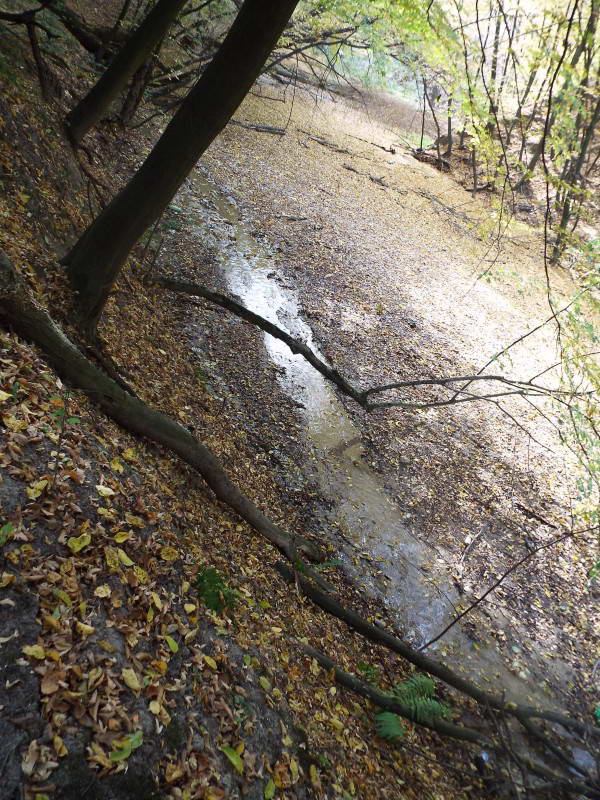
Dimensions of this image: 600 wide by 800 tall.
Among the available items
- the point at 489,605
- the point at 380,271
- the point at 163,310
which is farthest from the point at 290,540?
the point at 380,271

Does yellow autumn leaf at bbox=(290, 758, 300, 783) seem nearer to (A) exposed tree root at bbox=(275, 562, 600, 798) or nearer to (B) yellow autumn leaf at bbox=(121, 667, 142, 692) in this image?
(B) yellow autumn leaf at bbox=(121, 667, 142, 692)

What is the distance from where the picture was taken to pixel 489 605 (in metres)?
7.37

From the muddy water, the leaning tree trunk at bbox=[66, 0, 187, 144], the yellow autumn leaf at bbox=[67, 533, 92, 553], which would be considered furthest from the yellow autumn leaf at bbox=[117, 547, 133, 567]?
the leaning tree trunk at bbox=[66, 0, 187, 144]

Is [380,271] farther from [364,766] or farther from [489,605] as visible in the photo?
[364,766]

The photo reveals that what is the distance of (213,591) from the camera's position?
383 cm

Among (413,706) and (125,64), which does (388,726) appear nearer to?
(413,706)

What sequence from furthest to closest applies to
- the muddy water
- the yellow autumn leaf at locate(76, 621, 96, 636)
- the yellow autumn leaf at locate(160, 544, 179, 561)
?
the muddy water < the yellow autumn leaf at locate(160, 544, 179, 561) < the yellow autumn leaf at locate(76, 621, 96, 636)

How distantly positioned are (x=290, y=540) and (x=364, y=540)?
1.82 metres

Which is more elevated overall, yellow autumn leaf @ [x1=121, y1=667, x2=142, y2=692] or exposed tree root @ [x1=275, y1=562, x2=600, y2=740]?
yellow autumn leaf @ [x1=121, y1=667, x2=142, y2=692]

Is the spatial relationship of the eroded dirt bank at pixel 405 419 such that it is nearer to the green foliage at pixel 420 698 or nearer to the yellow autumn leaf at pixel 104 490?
the green foliage at pixel 420 698

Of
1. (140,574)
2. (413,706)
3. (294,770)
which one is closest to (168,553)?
(140,574)

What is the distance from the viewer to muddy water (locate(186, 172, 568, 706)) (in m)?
6.59

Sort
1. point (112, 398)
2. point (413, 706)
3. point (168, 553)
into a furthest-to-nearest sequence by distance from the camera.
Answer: point (413, 706), point (112, 398), point (168, 553)

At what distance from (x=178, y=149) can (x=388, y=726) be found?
5.47 meters
